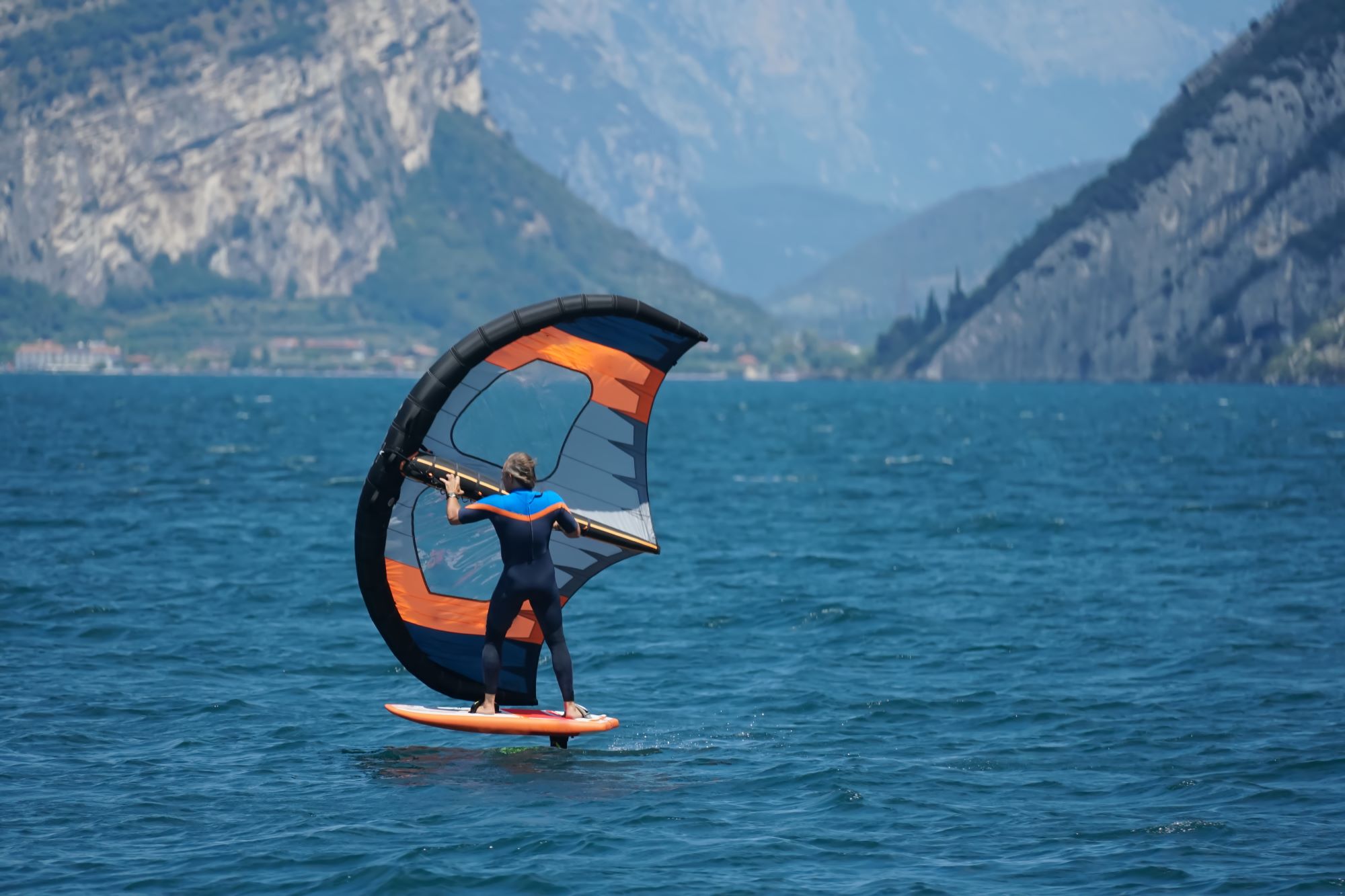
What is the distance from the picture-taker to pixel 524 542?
17109mm

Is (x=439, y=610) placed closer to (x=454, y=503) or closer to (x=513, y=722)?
(x=513, y=722)

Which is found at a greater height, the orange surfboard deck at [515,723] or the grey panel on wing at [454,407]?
the grey panel on wing at [454,407]

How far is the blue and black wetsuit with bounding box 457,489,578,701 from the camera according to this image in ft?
55.8

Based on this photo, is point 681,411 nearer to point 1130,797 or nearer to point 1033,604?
point 1033,604

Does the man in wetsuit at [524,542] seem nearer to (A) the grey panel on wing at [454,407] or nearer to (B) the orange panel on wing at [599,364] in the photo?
(A) the grey panel on wing at [454,407]

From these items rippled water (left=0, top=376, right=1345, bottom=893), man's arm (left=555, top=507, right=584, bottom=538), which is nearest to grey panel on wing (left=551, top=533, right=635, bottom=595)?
rippled water (left=0, top=376, right=1345, bottom=893)

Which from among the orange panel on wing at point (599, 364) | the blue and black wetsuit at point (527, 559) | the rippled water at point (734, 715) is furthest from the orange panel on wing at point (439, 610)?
the orange panel on wing at point (599, 364)

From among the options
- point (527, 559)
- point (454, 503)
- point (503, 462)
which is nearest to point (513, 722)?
point (527, 559)

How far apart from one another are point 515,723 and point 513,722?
2cm

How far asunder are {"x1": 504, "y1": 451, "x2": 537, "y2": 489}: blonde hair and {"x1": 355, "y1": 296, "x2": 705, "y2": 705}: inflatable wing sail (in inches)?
31.7

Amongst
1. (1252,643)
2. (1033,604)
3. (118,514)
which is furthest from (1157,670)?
(118,514)

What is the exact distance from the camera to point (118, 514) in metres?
41.7

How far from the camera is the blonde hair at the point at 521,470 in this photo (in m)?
17.1

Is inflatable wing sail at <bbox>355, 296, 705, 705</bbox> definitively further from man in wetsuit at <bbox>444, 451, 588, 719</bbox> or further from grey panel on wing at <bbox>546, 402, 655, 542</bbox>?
man in wetsuit at <bbox>444, 451, 588, 719</bbox>
